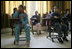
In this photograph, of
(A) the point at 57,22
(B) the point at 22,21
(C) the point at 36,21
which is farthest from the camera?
(C) the point at 36,21

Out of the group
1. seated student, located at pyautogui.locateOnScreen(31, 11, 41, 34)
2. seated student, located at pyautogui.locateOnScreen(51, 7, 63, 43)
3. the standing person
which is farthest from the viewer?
seated student, located at pyautogui.locateOnScreen(31, 11, 41, 34)

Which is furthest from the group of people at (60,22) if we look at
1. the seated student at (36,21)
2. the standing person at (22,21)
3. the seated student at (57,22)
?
the seated student at (36,21)

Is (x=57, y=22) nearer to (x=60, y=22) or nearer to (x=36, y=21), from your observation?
(x=60, y=22)

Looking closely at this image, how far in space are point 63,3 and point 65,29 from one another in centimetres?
84

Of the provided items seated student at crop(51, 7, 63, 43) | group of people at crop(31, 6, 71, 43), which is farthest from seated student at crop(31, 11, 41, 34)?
seated student at crop(51, 7, 63, 43)

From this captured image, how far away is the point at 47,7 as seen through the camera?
15.2ft

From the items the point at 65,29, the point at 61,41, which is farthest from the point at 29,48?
the point at 65,29

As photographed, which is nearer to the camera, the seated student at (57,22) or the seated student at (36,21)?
the seated student at (57,22)

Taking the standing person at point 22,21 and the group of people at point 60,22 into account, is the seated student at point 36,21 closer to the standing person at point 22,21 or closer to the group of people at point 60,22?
the group of people at point 60,22

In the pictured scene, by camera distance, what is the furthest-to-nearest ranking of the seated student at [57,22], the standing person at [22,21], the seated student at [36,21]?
the seated student at [36,21] → the seated student at [57,22] → the standing person at [22,21]

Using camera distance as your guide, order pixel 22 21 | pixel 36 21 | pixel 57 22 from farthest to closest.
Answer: pixel 36 21 < pixel 57 22 < pixel 22 21

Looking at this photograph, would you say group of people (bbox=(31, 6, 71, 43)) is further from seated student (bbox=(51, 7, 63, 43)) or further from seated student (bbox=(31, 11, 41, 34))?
seated student (bbox=(31, 11, 41, 34))

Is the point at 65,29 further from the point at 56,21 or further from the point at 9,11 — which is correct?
the point at 9,11

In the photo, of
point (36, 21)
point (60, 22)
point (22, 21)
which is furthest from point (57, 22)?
point (36, 21)
